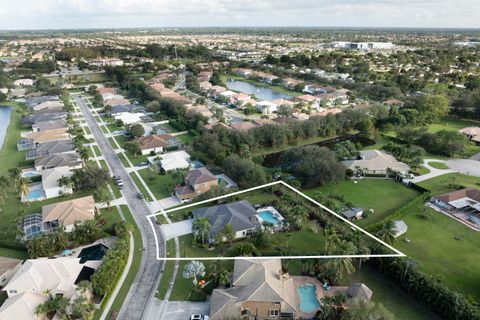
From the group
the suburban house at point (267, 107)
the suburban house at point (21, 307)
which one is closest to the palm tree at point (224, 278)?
the suburban house at point (21, 307)

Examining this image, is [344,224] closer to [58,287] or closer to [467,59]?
[58,287]

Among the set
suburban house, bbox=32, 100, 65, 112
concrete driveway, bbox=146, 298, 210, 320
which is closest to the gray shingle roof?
concrete driveway, bbox=146, 298, 210, 320

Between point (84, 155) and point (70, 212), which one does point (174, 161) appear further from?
point (70, 212)

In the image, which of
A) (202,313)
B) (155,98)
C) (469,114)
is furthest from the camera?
(155,98)

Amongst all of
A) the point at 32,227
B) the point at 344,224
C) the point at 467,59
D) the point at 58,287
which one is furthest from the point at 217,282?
the point at 467,59

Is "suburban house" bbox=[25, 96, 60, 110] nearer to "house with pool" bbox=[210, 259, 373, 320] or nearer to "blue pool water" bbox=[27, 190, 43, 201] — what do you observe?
"blue pool water" bbox=[27, 190, 43, 201]
